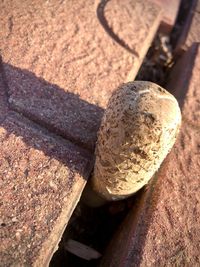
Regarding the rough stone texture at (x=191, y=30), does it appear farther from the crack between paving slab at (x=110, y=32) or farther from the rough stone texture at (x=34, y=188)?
the rough stone texture at (x=34, y=188)

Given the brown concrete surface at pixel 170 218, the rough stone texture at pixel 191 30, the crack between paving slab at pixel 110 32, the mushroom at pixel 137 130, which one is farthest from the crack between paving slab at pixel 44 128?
the rough stone texture at pixel 191 30

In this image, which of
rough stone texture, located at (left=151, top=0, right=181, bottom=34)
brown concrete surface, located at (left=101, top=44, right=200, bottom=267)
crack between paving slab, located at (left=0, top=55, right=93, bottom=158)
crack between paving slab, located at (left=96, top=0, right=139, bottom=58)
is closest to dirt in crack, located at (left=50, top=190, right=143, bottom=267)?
brown concrete surface, located at (left=101, top=44, right=200, bottom=267)

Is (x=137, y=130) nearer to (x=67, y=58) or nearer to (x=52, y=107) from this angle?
(x=52, y=107)

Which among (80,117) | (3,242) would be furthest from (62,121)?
(3,242)

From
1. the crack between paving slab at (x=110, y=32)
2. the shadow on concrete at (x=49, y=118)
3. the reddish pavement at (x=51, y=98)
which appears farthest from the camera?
the crack between paving slab at (x=110, y=32)

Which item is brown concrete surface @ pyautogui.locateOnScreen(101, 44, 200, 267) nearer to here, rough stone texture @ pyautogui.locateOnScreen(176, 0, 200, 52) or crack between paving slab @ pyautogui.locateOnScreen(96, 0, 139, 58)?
crack between paving slab @ pyautogui.locateOnScreen(96, 0, 139, 58)

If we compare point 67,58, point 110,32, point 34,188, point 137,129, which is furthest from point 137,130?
point 110,32
